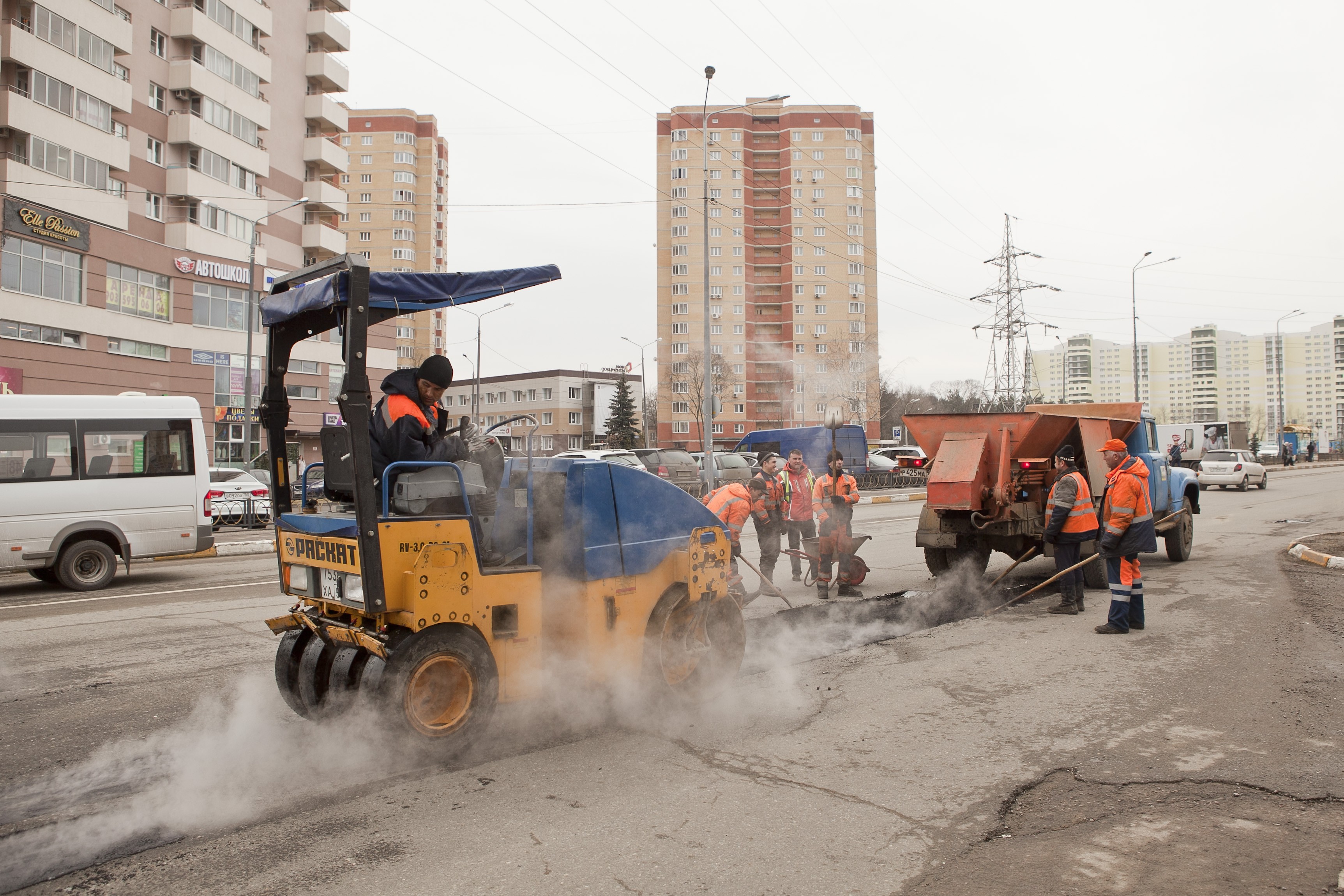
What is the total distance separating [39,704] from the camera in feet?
18.0

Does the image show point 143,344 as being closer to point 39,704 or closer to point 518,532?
point 39,704

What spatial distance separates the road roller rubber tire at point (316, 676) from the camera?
457cm

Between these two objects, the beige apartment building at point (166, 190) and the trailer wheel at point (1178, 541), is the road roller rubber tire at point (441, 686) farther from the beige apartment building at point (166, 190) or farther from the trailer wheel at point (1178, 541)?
the beige apartment building at point (166, 190)

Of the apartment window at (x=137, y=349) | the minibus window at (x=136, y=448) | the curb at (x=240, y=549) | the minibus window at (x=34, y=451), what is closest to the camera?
the minibus window at (x=34, y=451)

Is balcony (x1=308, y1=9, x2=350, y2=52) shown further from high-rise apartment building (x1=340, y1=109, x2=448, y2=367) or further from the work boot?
the work boot

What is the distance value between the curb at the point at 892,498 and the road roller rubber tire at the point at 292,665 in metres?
23.0

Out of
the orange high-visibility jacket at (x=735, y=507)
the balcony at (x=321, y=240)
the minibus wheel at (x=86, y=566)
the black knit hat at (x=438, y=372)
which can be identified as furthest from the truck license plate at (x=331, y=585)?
the balcony at (x=321, y=240)

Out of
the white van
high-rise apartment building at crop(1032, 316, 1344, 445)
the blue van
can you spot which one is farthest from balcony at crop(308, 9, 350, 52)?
high-rise apartment building at crop(1032, 316, 1344, 445)

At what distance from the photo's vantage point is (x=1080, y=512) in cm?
890

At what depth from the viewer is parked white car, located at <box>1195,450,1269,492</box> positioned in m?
30.1

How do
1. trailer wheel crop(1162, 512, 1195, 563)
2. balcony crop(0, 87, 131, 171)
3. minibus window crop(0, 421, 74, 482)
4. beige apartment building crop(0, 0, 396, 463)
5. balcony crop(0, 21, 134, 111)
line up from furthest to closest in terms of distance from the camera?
1. beige apartment building crop(0, 0, 396, 463)
2. balcony crop(0, 21, 134, 111)
3. balcony crop(0, 87, 131, 171)
4. trailer wheel crop(1162, 512, 1195, 563)
5. minibus window crop(0, 421, 74, 482)

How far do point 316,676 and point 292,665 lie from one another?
0.99ft

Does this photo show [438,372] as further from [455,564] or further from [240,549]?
[240,549]

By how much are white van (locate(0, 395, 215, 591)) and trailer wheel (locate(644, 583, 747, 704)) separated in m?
8.99
